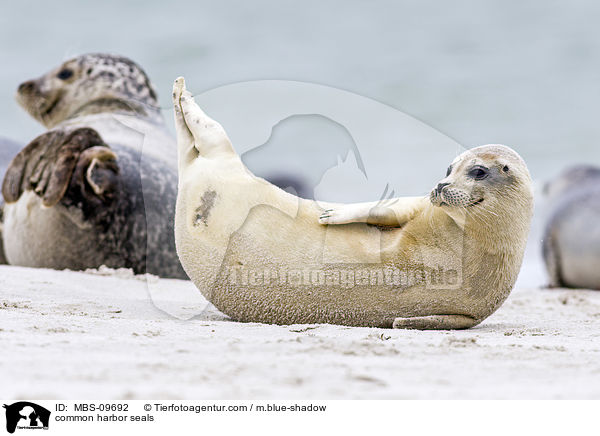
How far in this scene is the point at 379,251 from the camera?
3074mm

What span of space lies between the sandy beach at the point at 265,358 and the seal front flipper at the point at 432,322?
0.25 feet

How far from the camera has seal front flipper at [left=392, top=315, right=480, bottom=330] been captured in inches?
120

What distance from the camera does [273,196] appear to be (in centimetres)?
329

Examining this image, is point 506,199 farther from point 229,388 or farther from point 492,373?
point 229,388

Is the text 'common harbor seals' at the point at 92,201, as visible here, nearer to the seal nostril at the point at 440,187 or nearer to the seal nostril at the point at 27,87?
the seal nostril at the point at 27,87

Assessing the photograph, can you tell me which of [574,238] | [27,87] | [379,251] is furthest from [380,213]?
[574,238]

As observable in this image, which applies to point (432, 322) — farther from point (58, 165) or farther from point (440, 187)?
point (58, 165)

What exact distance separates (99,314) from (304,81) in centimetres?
143

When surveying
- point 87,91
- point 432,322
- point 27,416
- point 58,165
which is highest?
point 87,91

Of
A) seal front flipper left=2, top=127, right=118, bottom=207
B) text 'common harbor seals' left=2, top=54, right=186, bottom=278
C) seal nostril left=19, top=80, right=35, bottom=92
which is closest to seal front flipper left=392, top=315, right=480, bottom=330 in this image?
text 'common harbor seals' left=2, top=54, right=186, bottom=278

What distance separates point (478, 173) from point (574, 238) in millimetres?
5324

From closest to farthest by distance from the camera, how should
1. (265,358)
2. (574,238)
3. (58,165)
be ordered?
1. (265,358)
2. (58,165)
3. (574,238)

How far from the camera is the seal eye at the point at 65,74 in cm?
614

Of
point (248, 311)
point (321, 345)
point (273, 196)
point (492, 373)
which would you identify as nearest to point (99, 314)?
point (248, 311)
